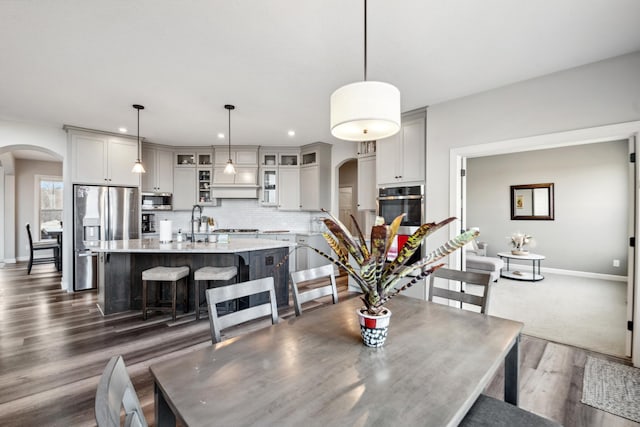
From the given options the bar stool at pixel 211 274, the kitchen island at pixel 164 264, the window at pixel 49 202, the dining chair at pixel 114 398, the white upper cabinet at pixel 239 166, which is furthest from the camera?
the window at pixel 49 202

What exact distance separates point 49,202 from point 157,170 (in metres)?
4.56

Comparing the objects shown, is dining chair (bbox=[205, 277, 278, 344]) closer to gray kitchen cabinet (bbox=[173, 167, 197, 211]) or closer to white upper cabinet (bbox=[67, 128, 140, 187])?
white upper cabinet (bbox=[67, 128, 140, 187])

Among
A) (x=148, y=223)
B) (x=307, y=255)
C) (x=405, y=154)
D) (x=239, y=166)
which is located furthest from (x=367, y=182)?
(x=148, y=223)

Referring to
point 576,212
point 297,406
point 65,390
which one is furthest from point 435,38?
point 576,212

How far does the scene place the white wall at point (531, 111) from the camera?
2582 mm

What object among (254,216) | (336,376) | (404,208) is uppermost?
(404,208)

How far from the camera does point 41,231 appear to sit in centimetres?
777

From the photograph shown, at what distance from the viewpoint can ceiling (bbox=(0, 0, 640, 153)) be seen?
2.03m

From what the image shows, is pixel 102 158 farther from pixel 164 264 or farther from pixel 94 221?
pixel 164 264

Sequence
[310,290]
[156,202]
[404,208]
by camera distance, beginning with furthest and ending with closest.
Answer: [156,202], [404,208], [310,290]

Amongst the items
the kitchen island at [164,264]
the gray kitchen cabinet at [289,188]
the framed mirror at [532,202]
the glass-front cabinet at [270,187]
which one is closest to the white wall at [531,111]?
the kitchen island at [164,264]

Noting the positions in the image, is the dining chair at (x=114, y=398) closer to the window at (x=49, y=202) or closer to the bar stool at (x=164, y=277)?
the bar stool at (x=164, y=277)

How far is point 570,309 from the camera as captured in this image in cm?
388

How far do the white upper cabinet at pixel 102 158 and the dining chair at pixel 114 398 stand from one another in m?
5.31
